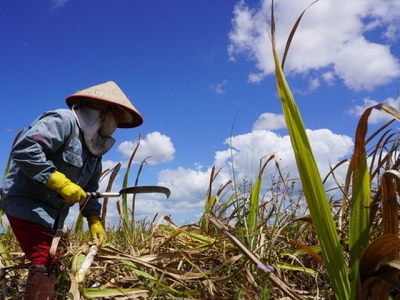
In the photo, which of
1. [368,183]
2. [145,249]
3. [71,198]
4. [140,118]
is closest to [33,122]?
[71,198]

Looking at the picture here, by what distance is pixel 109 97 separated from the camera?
289 centimetres

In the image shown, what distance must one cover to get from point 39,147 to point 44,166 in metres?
0.11

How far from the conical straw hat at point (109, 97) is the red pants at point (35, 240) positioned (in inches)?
33.7

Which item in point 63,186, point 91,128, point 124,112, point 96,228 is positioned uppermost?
point 124,112

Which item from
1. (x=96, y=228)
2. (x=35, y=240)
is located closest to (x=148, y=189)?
(x=96, y=228)

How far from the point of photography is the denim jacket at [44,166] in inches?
98.3

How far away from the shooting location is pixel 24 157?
2.48 metres

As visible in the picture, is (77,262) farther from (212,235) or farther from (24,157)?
(212,235)

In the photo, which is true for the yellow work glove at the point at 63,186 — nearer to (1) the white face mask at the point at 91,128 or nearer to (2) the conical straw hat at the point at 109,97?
(1) the white face mask at the point at 91,128

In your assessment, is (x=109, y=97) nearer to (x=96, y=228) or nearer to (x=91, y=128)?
(x=91, y=128)

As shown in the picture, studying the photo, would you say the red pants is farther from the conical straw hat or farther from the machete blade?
the conical straw hat

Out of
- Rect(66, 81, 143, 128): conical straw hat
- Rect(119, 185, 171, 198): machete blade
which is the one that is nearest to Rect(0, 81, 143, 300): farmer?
Rect(66, 81, 143, 128): conical straw hat

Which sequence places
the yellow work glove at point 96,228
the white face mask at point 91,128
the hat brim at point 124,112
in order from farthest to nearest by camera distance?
the yellow work glove at point 96,228 < the hat brim at point 124,112 < the white face mask at point 91,128

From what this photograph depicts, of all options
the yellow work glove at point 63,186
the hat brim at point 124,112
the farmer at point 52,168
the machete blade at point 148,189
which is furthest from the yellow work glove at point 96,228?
the hat brim at point 124,112
